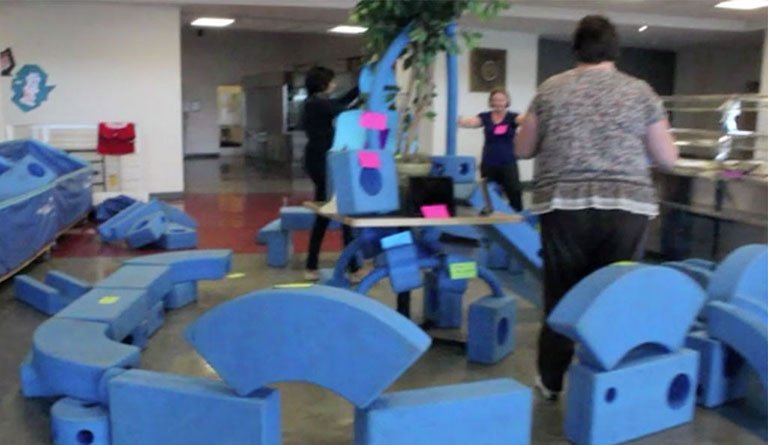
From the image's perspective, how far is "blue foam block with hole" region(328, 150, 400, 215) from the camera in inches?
136

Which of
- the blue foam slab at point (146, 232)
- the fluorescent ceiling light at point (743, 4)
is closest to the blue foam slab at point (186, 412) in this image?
the blue foam slab at point (146, 232)

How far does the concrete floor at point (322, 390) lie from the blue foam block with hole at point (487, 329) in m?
0.07

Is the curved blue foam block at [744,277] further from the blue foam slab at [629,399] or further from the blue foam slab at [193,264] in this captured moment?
the blue foam slab at [193,264]

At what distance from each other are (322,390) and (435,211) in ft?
3.21

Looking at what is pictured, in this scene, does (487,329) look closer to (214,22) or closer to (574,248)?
(574,248)

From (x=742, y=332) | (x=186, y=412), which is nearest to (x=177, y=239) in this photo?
(x=186, y=412)

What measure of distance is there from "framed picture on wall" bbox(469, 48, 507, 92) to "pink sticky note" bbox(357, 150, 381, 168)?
825 centimetres

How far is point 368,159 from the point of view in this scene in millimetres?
3494

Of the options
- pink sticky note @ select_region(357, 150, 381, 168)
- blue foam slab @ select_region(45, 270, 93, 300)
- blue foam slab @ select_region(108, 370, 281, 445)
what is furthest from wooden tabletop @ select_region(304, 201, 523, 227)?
blue foam slab @ select_region(45, 270, 93, 300)

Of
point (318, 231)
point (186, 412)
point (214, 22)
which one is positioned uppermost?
point (214, 22)

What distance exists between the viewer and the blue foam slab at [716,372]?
3.22 metres

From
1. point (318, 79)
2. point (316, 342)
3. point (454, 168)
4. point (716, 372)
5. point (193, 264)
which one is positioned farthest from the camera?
point (318, 79)

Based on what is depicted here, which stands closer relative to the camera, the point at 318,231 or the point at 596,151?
the point at 596,151

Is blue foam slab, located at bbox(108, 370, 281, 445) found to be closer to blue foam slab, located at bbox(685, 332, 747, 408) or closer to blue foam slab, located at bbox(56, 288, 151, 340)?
blue foam slab, located at bbox(56, 288, 151, 340)
